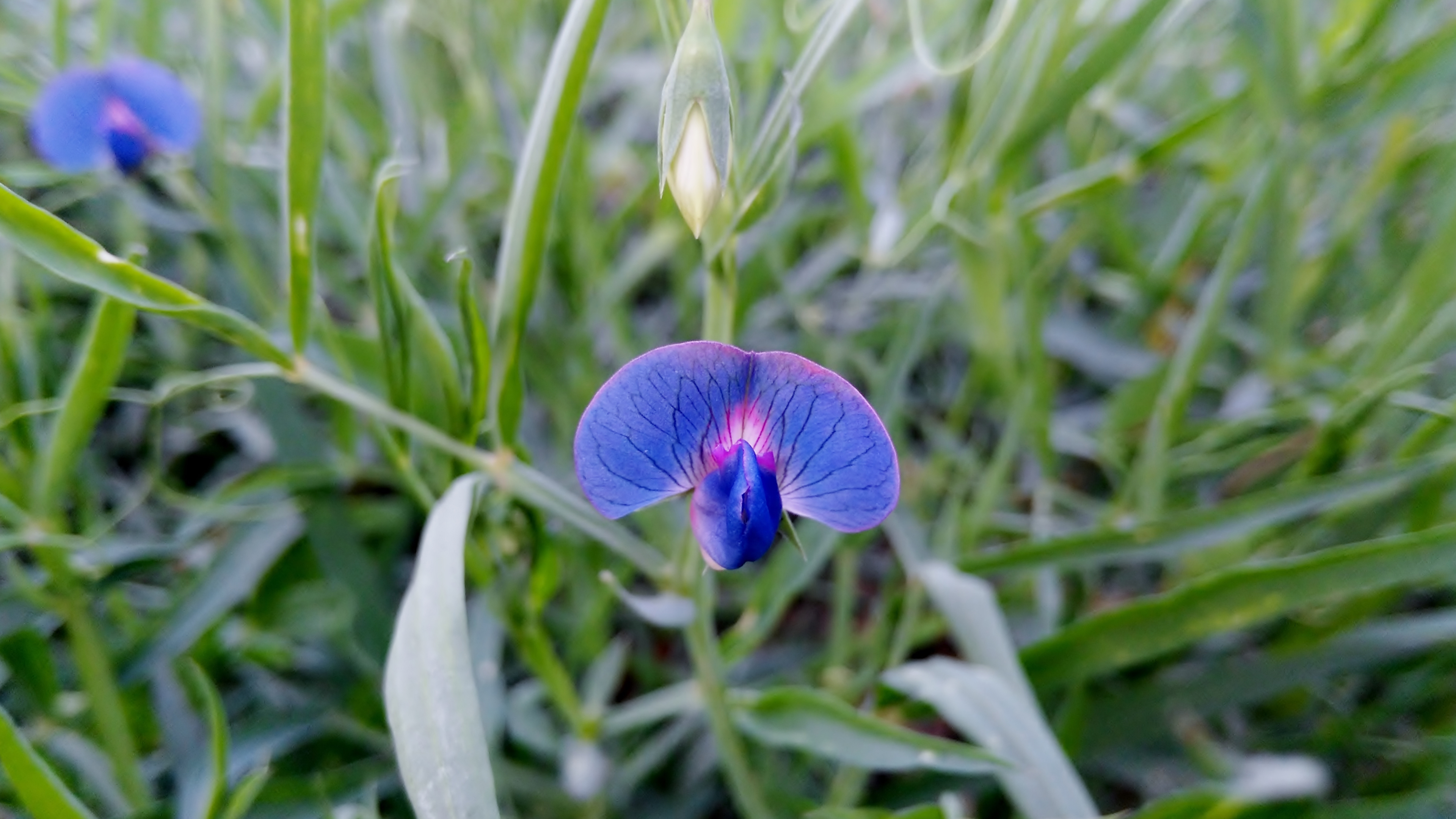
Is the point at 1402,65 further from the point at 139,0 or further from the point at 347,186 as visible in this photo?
the point at 139,0

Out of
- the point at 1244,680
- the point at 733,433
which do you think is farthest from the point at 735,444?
the point at 1244,680

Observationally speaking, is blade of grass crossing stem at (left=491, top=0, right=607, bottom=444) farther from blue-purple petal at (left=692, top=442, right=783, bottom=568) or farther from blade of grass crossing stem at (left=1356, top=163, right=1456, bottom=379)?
blade of grass crossing stem at (left=1356, top=163, right=1456, bottom=379)

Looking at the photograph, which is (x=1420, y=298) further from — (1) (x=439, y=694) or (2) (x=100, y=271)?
(2) (x=100, y=271)

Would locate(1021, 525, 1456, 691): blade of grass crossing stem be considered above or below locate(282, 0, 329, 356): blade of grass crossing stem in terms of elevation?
below

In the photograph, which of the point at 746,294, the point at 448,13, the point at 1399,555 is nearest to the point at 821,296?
the point at 746,294

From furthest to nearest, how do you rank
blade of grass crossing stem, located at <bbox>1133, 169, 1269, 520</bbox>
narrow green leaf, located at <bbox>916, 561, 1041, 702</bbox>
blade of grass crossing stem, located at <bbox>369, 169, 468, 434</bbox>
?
blade of grass crossing stem, located at <bbox>1133, 169, 1269, 520</bbox> < narrow green leaf, located at <bbox>916, 561, 1041, 702</bbox> < blade of grass crossing stem, located at <bbox>369, 169, 468, 434</bbox>

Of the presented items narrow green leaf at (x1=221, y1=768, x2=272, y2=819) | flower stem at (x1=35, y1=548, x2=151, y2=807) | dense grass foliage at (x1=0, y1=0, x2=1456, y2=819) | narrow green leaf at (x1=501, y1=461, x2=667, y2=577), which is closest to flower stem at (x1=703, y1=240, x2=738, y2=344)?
dense grass foliage at (x1=0, y1=0, x2=1456, y2=819)

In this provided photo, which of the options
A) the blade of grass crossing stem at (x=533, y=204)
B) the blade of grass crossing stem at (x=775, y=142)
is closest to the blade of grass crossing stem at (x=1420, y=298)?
the blade of grass crossing stem at (x=775, y=142)
